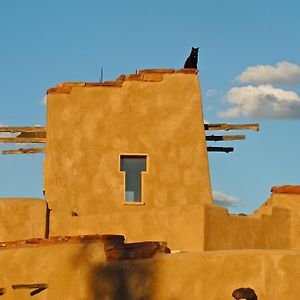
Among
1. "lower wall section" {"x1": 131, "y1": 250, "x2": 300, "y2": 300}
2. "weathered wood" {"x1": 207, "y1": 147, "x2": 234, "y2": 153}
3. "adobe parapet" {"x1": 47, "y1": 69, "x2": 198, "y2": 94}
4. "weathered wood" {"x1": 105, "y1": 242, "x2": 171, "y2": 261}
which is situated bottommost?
"lower wall section" {"x1": 131, "y1": 250, "x2": 300, "y2": 300}

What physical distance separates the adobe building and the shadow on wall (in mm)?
16

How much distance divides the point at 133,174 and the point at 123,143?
0.89 metres

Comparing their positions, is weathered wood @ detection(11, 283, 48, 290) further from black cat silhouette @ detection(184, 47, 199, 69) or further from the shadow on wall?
black cat silhouette @ detection(184, 47, 199, 69)

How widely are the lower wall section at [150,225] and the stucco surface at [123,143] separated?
7.49ft

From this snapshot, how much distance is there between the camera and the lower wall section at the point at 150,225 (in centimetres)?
1684

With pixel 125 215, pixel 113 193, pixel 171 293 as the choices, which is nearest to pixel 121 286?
pixel 171 293

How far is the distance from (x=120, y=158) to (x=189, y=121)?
2.16 m

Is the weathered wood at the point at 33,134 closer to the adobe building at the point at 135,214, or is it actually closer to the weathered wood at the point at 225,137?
the adobe building at the point at 135,214

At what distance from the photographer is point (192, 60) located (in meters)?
25.5

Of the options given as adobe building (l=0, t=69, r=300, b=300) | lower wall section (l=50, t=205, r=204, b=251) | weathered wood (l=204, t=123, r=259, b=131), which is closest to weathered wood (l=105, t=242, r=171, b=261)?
adobe building (l=0, t=69, r=300, b=300)

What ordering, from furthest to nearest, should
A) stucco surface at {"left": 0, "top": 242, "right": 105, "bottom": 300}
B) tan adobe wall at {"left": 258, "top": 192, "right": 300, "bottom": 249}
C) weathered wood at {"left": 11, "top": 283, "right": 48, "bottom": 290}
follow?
tan adobe wall at {"left": 258, "top": 192, "right": 300, "bottom": 249} → weathered wood at {"left": 11, "top": 283, "right": 48, "bottom": 290} → stucco surface at {"left": 0, "top": 242, "right": 105, "bottom": 300}

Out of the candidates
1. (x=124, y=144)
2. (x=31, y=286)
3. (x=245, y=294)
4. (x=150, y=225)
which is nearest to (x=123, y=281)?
(x=31, y=286)

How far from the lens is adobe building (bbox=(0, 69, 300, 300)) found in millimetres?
11508

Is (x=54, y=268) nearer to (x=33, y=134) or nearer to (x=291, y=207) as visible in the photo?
(x=291, y=207)
